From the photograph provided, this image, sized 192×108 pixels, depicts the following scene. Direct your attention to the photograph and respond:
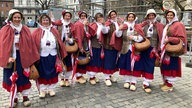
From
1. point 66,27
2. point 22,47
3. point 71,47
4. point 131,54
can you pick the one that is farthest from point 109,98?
point 22,47

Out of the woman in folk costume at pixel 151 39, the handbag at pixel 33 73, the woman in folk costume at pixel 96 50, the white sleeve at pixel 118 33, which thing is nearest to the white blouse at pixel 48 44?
the handbag at pixel 33 73

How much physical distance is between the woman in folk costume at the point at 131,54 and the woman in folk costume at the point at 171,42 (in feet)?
1.63

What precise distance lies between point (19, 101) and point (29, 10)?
63751mm

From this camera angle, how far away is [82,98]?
475 cm

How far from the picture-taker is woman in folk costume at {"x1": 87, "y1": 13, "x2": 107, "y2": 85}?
210 inches

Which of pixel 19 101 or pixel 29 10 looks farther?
pixel 29 10

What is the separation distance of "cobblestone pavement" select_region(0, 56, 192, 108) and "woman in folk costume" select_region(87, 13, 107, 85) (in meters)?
0.36

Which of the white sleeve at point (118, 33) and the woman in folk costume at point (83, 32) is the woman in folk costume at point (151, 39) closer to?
the white sleeve at point (118, 33)

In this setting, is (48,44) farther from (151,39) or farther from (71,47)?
(151,39)

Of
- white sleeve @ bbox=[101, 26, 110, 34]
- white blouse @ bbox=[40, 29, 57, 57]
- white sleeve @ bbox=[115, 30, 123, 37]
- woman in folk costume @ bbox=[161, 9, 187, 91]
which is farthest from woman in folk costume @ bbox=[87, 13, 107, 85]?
woman in folk costume @ bbox=[161, 9, 187, 91]

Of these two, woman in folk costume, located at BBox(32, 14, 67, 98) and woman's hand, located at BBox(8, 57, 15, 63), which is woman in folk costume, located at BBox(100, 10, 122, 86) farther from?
woman's hand, located at BBox(8, 57, 15, 63)

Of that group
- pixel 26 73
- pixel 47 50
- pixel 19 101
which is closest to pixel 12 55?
pixel 26 73

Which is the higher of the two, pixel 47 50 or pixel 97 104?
pixel 47 50

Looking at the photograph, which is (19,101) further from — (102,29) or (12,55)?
(102,29)
